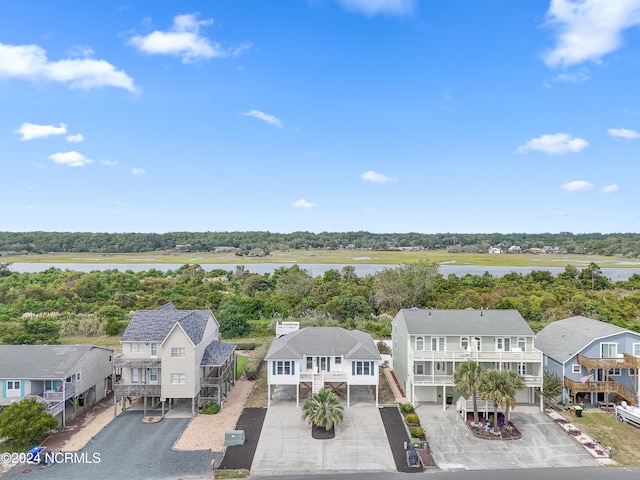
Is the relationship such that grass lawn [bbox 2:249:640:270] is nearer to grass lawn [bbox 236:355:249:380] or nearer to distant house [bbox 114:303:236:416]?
grass lawn [bbox 236:355:249:380]

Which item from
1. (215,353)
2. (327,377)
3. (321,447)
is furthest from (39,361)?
(321,447)

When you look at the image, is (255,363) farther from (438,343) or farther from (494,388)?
(494,388)

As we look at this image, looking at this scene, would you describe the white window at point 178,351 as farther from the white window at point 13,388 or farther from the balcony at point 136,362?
the white window at point 13,388

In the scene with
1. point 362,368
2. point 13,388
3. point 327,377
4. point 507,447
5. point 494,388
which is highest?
point 494,388

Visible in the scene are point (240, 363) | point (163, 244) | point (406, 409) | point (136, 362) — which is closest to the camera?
point (406, 409)

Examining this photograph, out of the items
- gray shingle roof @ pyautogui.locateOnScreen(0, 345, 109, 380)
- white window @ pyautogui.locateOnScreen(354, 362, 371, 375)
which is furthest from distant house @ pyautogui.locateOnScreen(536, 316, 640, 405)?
gray shingle roof @ pyautogui.locateOnScreen(0, 345, 109, 380)

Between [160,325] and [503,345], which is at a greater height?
[160,325]

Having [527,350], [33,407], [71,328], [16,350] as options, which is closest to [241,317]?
[71,328]
